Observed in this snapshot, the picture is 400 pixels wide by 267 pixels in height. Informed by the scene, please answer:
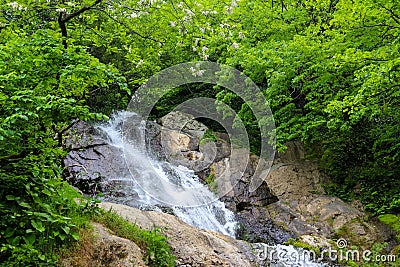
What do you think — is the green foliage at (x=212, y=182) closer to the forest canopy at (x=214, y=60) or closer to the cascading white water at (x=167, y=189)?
the cascading white water at (x=167, y=189)

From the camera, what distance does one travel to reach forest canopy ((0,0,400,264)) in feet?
11.2

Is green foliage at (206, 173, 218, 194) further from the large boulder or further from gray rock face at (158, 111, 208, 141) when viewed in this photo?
the large boulder

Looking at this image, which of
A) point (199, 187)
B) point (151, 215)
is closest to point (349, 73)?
point (199, 187)

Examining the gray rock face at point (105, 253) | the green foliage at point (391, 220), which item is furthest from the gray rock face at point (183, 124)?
the gray rock face at point (105, 253)

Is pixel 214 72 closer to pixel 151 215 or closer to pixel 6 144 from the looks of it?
pixel 151 215

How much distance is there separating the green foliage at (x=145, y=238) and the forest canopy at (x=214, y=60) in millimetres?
976

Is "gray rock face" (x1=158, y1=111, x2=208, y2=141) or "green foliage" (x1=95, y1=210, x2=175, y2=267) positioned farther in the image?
"gray rock face" (x1=158, y1=111, x2=208, y2=141)

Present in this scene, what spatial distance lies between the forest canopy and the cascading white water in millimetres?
2475

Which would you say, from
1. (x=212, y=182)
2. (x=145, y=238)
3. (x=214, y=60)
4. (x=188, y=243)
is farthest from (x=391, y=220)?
(x=214, y=60)

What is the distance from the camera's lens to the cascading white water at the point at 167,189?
29.7 feet

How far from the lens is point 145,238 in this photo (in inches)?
190

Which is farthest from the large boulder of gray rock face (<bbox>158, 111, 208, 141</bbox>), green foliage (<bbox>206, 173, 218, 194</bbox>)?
gray rock face (<bbox>158, 111, 208, 141</bbox>)

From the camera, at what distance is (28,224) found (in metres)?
3.43

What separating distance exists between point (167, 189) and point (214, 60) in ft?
18.5
